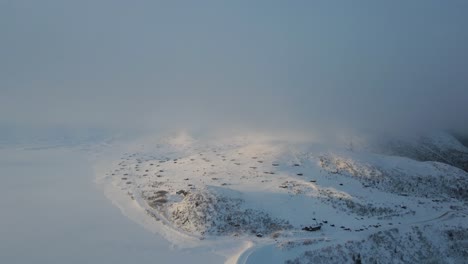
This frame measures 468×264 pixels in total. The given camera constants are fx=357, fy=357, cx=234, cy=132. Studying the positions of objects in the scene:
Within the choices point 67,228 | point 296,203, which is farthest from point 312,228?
point 67,228

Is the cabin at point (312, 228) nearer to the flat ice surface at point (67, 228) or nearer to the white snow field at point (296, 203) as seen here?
the white snow field at point (296, 203)

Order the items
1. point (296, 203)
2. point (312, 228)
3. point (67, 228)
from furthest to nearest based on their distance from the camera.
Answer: point (296, 203), point (312, 228), point (67, 228)

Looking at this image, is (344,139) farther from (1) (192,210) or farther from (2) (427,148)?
(1) (192,210)

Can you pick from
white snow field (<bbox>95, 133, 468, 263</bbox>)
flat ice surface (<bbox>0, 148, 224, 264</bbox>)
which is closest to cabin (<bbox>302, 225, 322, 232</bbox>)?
white snow field (<bbox>95, 133, 468, 263</bbox>)

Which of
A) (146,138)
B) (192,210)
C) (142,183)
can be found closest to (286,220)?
(192,210)

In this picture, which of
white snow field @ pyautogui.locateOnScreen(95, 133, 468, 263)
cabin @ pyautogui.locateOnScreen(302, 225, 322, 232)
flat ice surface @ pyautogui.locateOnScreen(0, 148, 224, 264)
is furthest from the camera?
cabin @ pyautogui.locateOnScreen(302, 225, 322, 232)

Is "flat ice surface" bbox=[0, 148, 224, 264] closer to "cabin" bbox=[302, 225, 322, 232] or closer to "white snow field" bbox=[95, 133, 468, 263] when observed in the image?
"white snow field" bbox=[95, 133, 468, 263]

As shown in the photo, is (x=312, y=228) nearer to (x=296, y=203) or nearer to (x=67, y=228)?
(x=296, y=203)
